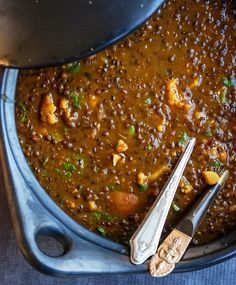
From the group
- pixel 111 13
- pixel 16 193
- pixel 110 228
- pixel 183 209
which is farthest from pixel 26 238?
pixel 111 13

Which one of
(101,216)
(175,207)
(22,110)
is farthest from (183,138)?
(22,110)

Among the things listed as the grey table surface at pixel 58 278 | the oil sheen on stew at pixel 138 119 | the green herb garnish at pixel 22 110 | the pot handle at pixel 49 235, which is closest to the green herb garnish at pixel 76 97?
the oil sheen on stew at pixel 138 119

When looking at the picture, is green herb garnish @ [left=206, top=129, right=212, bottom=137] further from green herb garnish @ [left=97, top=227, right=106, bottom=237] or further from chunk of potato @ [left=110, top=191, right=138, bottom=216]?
green herb garnish @ [left=97, top=227, right=106, bottom=237]

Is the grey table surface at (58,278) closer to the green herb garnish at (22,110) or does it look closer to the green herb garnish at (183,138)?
the green herb garnish at (22,110)

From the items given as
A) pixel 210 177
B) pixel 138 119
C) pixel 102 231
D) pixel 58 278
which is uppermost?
pixel 138 119

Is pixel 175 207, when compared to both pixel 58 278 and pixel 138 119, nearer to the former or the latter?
pixel 138 119

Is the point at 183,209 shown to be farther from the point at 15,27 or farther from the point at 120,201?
the point at 15,27

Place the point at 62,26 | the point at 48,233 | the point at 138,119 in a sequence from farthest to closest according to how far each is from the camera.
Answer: the point at 138,119 → the point at 48,233 → the point at 62,26
